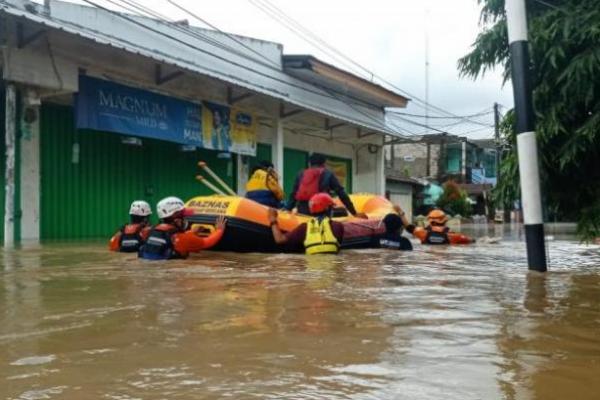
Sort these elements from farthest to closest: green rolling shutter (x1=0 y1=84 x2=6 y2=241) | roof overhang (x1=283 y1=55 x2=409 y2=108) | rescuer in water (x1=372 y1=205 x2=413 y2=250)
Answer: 1. roof overhang (x1=283 y1=55 x2=409 y2=108)
2. green rolling shutter (x1=0 y1=84 x2=6 y2=241)
3. rescuer in water (x1=372 y1=205 x2=413 y2=250)

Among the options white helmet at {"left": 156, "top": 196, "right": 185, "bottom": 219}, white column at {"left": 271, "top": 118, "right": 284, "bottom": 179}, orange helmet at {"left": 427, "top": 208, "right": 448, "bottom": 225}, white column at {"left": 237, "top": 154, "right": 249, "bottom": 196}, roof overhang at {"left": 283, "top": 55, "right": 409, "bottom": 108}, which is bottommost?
orange helmet at {"left": 427, "top": 208, "right": 448, "bottom": 225}

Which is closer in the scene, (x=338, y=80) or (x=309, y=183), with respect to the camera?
(x=309, y=183)

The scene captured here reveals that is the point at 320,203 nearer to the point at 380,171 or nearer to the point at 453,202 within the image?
the point at 380,171

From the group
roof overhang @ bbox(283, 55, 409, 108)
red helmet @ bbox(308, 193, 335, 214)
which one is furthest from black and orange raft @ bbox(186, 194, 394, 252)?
roof overhang @ bbox(283, 55, 409, 108)

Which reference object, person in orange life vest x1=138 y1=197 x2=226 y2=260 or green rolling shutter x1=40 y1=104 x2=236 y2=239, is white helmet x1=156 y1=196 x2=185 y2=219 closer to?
person in orange life vest x1=138 y1=197 x2=226 y2=260

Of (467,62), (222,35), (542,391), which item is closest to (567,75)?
(467,62)

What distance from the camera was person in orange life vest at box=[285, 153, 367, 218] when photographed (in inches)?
389

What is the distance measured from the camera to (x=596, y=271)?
23.6 ft

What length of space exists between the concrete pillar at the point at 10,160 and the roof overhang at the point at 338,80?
8.66 m

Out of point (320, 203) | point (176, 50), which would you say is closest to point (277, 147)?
point (176, 50)

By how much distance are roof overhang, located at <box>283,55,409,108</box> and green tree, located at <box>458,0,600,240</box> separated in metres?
11.2

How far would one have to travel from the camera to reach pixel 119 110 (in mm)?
12391

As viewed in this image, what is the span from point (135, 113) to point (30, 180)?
220 centimetres

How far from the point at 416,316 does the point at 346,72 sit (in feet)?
51.9
